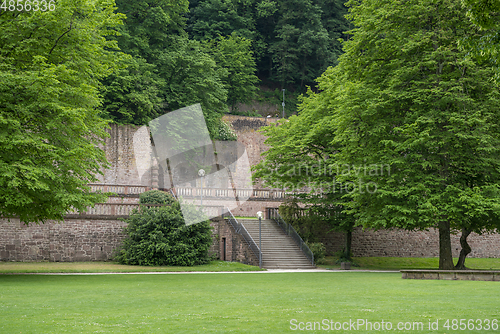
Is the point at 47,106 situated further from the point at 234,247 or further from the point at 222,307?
the point at 234,247

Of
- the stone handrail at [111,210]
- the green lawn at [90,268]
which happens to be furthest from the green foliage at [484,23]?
the stone handrail at [111,210]

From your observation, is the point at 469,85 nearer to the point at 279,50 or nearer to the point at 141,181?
the point at 141,181

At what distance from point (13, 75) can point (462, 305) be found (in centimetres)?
1450

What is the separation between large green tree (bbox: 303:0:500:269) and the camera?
2109cm

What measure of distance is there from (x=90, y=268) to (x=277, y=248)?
35.3ft

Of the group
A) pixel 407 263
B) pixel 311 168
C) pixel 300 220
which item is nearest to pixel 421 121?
pixel 311 168

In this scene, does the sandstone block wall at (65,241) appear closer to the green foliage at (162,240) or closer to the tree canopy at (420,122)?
the green foliage at (162,240)

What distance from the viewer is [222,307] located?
10547 millimetres

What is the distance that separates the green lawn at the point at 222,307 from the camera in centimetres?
821

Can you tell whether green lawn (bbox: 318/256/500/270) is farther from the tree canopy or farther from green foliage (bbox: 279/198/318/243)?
the tree canopy

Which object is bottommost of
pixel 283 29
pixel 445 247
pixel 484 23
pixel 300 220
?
pixel 445 247

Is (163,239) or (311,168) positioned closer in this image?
(163,239)

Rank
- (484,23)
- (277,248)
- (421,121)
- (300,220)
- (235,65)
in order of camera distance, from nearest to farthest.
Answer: (484,23), (421,121), (277,248), (300,220), (235,65)

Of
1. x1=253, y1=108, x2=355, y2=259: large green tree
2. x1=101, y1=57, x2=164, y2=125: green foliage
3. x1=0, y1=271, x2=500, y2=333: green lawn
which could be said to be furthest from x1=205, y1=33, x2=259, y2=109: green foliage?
x1=0, y1=271, x2=500, y2=333: green lawn
